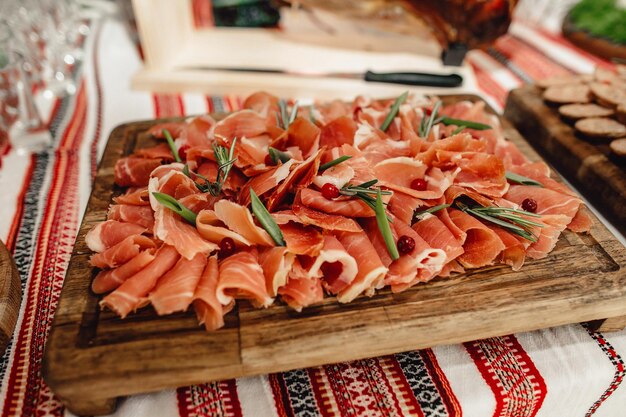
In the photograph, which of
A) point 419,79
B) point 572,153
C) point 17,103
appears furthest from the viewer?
point 419,79

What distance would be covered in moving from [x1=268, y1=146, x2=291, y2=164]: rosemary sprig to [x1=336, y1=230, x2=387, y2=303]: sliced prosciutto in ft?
0.81

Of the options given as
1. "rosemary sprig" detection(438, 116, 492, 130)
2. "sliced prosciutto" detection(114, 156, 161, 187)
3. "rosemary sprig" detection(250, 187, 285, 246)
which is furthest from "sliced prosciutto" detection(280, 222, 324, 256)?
"rosemary sprig" detection(438, 116, 492, 130)

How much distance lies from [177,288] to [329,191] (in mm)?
323

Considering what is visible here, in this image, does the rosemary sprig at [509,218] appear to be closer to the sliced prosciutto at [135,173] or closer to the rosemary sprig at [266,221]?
the rosemary sprig at [266,221]

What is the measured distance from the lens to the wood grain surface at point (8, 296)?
2.75 feet

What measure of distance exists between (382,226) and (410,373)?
27 cm

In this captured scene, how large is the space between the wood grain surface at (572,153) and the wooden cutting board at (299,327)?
0.95ft

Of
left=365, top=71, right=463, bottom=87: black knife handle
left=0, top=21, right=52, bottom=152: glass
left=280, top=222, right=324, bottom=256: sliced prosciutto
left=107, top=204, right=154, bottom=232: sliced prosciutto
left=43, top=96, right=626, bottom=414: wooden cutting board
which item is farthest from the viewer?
left=365, top=71, right=463, bottom=87: black knife handle

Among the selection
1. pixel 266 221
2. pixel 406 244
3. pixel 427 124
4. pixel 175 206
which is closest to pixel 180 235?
Answer: pixel 175 206

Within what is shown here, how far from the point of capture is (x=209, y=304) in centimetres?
74

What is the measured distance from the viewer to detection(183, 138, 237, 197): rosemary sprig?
36.4 inches

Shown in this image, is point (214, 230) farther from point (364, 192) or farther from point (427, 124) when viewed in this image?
point (427, 124)

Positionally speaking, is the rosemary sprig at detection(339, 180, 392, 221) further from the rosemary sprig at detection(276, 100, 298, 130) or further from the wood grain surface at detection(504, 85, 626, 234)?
the wood grain surface at detection(504, 85, 626, 234)

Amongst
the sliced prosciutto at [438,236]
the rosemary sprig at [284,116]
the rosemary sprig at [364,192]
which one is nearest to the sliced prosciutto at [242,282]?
the rosemary sprig at [364,192]
